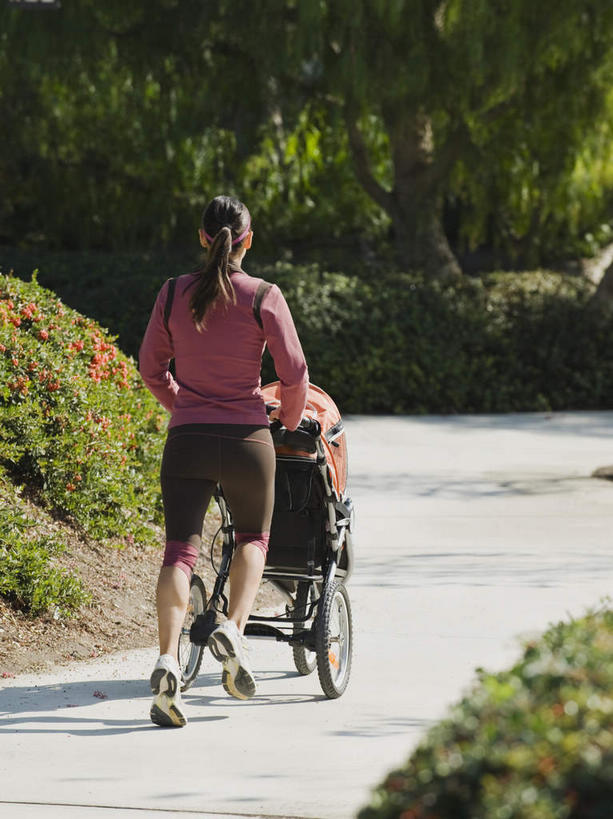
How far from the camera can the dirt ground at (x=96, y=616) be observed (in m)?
5.63

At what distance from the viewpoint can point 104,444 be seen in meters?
7.04

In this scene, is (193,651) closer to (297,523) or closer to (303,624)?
(303,624)

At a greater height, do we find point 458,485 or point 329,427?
point 329,427

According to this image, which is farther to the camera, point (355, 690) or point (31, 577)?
point (31, 577)

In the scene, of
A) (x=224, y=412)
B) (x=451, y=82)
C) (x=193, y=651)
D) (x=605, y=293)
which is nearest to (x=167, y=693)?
(x=193, y=651)

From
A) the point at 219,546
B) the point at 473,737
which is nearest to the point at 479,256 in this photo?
the point at 219,546

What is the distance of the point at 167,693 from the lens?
4.59m

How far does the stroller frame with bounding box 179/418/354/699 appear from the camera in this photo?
16.5 feet

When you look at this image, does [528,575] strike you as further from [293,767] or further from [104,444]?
[293,767]

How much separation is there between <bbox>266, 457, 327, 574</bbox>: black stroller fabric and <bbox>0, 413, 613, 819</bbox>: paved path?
54 cm

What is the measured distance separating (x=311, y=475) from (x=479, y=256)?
1617 centimetres

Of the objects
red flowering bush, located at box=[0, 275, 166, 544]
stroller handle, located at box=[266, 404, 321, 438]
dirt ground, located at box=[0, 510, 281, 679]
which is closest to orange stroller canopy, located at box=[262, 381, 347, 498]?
stroller handle, located at box=[266, 404, 321, 438]

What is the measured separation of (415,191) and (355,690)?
13.3 metres

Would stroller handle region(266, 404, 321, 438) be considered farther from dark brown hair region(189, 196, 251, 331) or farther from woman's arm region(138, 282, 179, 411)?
dark brown hair region(189, 196, 251, 331)
